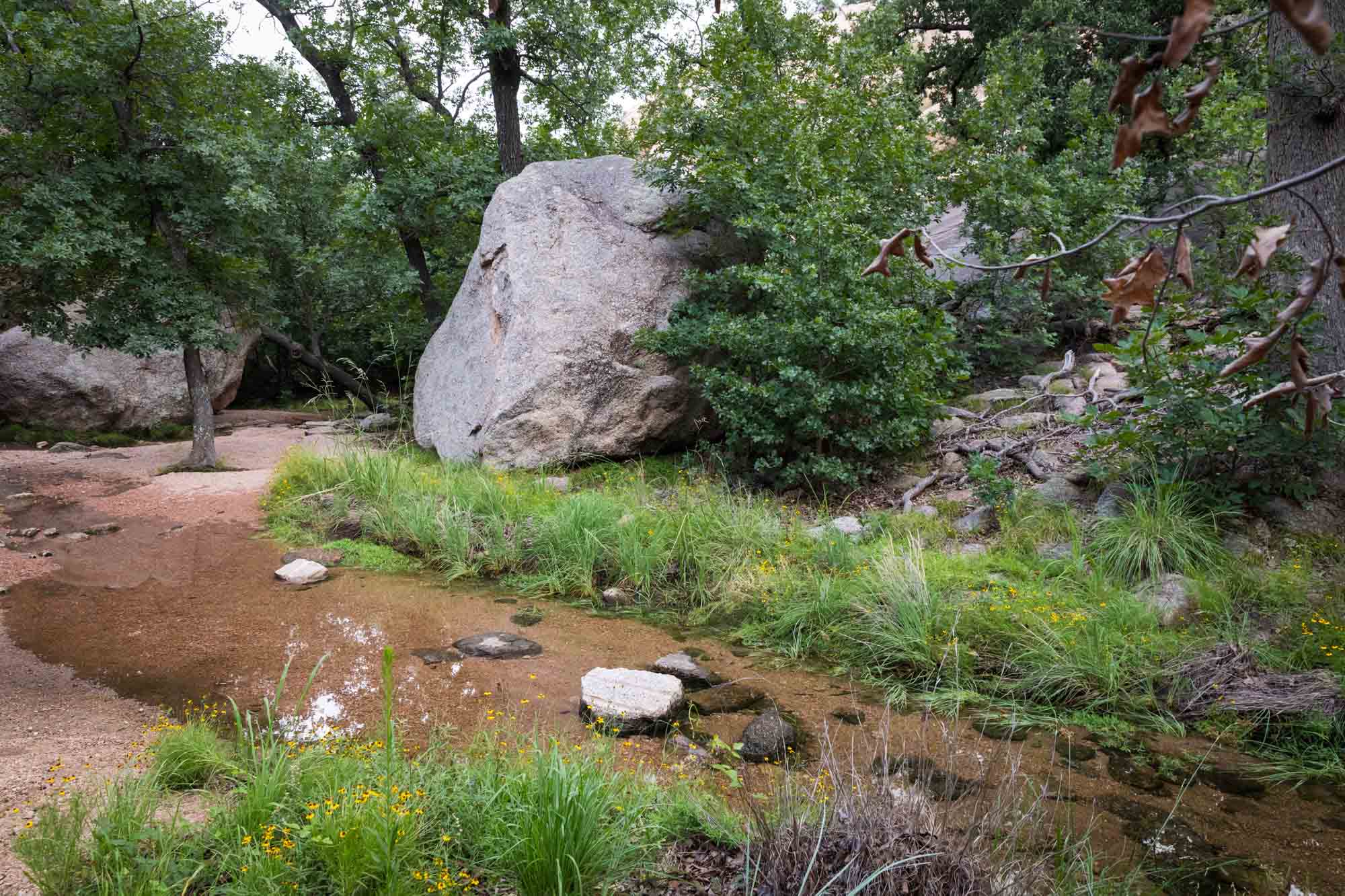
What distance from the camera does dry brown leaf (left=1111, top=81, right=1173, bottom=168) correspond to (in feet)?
3.36

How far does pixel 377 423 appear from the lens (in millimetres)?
11555

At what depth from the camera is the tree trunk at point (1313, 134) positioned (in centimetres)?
505

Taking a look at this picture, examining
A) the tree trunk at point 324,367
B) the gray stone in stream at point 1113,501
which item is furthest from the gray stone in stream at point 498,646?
the tree trunk at point 324,367

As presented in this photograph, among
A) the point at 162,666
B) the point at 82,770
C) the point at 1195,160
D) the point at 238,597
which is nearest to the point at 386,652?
the point at 82,770

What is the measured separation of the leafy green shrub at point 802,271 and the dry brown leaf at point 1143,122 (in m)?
5.59

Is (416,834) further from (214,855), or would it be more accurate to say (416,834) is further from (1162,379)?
(1162,379)

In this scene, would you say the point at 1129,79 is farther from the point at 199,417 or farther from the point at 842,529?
the point at 199,417

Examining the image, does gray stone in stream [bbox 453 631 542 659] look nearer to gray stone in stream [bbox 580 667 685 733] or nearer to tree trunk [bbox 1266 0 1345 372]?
gray stone in stream [bbox 580 667 685 733]

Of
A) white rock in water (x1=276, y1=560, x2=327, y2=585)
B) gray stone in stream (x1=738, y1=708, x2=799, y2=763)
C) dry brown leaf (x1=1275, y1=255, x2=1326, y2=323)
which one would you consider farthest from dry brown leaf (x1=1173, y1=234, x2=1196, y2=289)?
white rock in water (x1=276, y1=560, x2=327, y2=585)

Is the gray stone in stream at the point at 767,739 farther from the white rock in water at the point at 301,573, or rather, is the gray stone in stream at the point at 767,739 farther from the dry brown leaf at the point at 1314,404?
the white rock in water at the point at 301,573

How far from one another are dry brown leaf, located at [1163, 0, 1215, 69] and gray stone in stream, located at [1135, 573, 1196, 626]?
171 inches

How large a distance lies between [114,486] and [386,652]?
7.91m

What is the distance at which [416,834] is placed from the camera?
2383 mm

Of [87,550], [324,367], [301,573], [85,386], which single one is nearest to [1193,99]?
[301,573]
